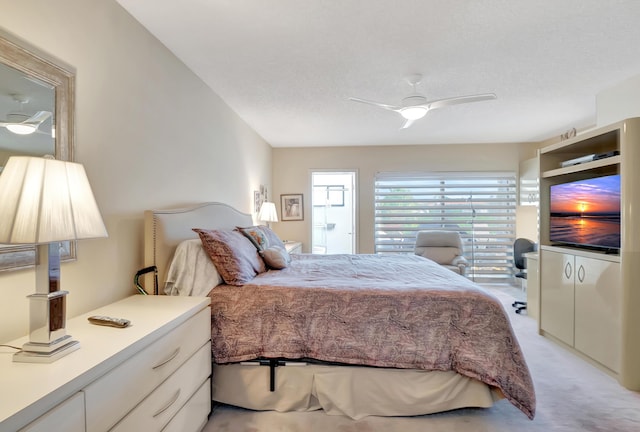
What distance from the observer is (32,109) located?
4.20ft

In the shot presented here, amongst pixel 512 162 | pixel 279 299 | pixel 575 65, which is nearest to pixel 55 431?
pixel 279 299

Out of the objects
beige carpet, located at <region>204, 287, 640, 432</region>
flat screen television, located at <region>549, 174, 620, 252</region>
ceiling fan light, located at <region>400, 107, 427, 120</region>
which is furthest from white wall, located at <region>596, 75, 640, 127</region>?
beige carpet, located at <region>204, 287, 640, 432</region>

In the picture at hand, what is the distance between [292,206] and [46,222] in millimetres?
4774

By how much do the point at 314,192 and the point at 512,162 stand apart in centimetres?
354

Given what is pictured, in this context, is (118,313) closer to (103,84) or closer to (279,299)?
(279,299)

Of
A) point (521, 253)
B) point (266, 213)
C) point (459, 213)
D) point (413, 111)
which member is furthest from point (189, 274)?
point (459, 213)

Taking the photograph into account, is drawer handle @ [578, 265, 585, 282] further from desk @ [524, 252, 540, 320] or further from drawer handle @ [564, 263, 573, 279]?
desk @ [524, 252, 540, 320]

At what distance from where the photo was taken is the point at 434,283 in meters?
2.17

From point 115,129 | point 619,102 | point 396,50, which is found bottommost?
point 115,129

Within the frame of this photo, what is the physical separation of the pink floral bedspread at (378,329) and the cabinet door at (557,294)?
1377 millimetres

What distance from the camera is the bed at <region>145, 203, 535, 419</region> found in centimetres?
187

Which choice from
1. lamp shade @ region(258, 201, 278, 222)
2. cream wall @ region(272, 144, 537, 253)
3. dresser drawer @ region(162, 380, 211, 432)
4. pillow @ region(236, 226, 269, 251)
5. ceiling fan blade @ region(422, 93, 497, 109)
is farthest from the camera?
cream wall @ region(272, 144, 537, 253)

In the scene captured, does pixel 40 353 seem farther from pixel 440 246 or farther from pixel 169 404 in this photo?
pixel 440 246

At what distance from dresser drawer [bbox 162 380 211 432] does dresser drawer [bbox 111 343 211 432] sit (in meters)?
0.03
